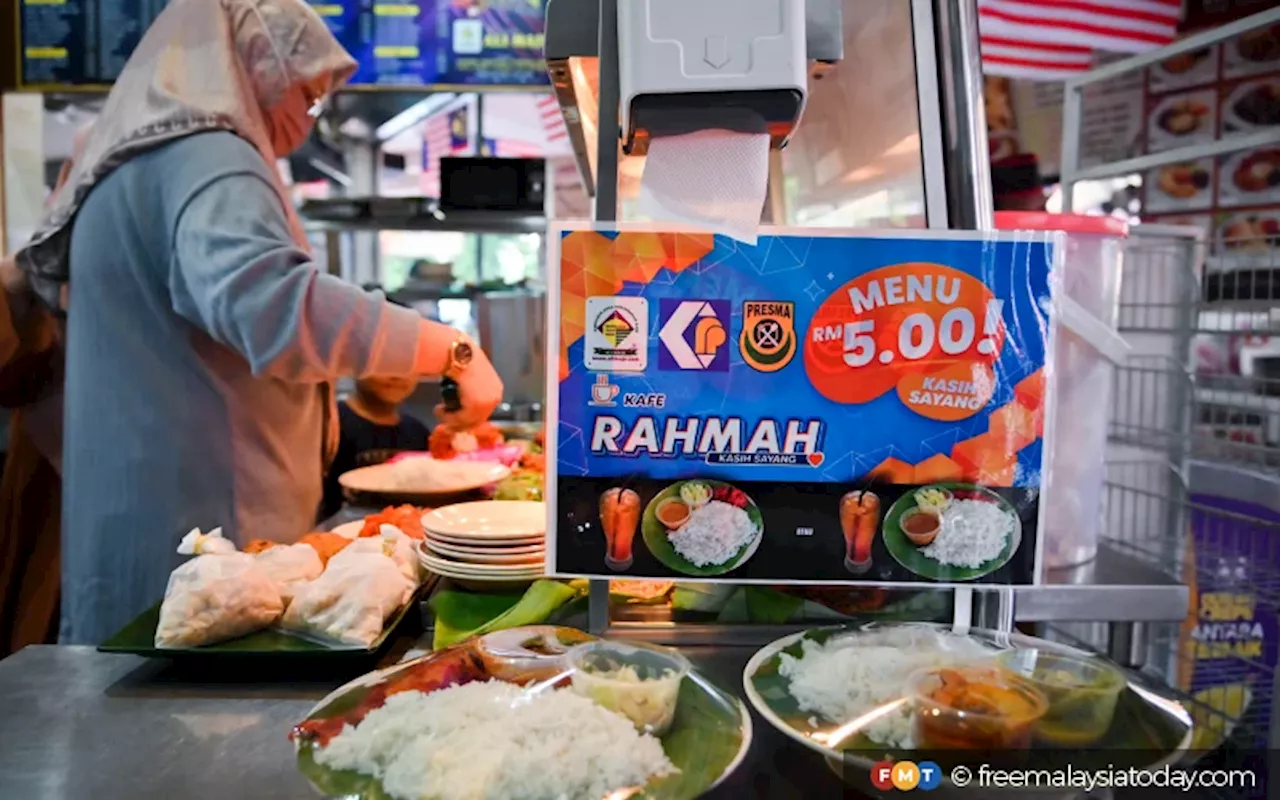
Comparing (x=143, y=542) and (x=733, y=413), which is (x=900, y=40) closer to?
(x=733, y=413)

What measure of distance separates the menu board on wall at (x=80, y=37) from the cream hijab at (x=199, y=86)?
225 cm

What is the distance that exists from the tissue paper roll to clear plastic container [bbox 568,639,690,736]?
41cm

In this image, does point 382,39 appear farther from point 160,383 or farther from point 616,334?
point 616,334

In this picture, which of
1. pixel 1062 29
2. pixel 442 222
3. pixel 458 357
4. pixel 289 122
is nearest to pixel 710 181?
pixel 458 357

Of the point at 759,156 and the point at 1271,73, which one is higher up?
the point at 1271,73

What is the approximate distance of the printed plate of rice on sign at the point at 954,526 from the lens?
0.93 meters

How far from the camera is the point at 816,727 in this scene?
28.6 inches

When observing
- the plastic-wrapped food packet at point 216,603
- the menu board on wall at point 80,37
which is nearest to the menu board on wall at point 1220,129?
the plastic-wrapped food packet at point 216,603

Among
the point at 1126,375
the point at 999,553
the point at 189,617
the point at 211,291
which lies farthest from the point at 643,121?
the point at 1126,375

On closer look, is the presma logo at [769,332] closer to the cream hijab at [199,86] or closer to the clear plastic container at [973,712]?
the clear plastic container at [973,712]

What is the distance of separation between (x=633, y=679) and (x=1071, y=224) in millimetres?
698

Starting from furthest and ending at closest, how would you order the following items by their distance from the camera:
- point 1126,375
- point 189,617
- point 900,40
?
point 1126,375 → point 900,40 → point 189,617

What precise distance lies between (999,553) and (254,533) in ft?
5.70

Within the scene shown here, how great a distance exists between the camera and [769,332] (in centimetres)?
91
